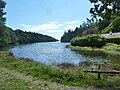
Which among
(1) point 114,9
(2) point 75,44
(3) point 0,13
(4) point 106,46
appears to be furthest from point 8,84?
(3) point 0,13

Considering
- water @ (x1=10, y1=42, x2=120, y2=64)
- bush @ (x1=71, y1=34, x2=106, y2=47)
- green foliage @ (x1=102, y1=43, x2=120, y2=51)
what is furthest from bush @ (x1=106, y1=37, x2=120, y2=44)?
water @ (x1=10, y1=42, x2=120, y2=64)

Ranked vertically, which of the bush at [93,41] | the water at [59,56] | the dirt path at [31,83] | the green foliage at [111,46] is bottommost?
the water at [59,56]

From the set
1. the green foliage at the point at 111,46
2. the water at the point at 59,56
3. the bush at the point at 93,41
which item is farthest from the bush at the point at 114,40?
the water at the point at 59,56

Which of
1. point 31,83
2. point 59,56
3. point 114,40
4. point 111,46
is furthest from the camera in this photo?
point 114,40

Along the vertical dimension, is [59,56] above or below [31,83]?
below

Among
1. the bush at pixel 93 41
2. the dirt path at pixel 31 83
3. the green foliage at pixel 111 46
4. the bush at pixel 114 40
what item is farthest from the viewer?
the bush at pixel 93 41

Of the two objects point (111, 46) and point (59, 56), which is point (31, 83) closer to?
point (59, 56)

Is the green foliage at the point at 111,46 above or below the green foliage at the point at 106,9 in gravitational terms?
below

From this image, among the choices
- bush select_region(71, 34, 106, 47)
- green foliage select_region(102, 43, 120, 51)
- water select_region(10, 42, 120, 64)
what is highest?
bush select_region(71, 34, 106, 47)

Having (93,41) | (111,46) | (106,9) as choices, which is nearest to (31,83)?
(106,9)

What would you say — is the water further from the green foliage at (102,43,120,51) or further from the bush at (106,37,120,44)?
the bush at (106,37,120,44)

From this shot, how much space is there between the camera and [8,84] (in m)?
15.8

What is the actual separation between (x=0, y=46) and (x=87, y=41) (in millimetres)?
25555

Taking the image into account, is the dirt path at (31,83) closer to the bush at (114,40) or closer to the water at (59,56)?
the water at (59,56)
